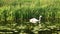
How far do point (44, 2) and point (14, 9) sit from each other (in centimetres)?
178

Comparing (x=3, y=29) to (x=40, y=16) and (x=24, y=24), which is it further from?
(x=40, y=16)

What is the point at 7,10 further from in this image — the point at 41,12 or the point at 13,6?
the point at 41,12

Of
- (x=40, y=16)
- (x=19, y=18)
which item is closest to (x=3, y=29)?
(x=19, y=18)

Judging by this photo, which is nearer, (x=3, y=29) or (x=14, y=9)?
(x=3, y=29)

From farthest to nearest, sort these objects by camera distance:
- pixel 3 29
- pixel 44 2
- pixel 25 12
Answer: pixel 44 2
pixel 25 12
pixel 3 29

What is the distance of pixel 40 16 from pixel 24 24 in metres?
0.79

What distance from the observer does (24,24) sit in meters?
11.3

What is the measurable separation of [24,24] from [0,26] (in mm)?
1000

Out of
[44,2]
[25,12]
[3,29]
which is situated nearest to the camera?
[3,29]

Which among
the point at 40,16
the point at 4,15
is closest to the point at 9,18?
the point at 4,15

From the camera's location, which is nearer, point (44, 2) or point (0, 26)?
point (0, 26)

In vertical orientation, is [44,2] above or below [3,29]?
above

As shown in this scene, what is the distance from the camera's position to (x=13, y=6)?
12.4m

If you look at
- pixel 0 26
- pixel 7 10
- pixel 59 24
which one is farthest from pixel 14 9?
pixel 59 24
